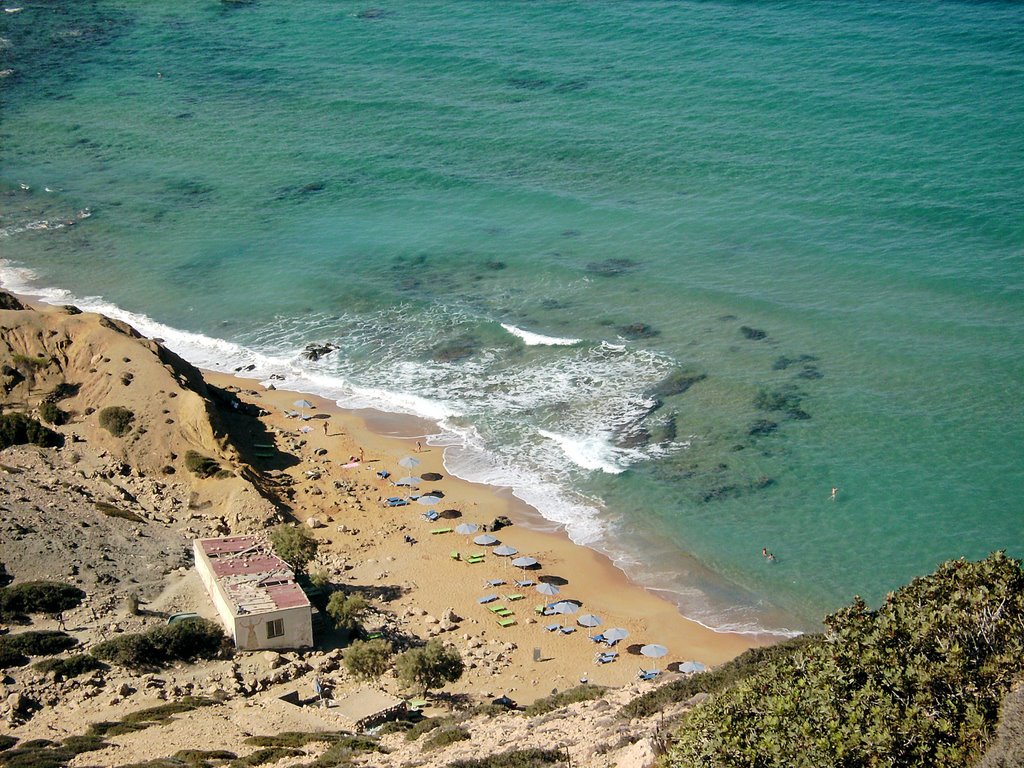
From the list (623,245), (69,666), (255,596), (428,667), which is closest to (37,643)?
(69,666)

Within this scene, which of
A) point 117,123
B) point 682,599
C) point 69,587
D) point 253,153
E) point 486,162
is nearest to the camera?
point 69,587

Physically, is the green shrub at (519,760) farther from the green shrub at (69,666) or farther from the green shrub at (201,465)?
the green shrub at (201,465)

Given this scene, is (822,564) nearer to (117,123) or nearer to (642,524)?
(642,524)

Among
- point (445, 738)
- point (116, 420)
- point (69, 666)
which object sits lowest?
point (445, 738)

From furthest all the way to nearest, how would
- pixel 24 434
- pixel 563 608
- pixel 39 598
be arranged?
pixel 24 434 → pixel 563 608 → pixel 39 598

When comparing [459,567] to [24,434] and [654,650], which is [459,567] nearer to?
[654,650]

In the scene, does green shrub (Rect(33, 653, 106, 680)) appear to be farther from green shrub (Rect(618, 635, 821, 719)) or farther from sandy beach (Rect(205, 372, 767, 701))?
green shrub (Rect(618, 635, 821, 719))

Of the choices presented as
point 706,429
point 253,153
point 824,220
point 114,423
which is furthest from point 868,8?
point 114,423
